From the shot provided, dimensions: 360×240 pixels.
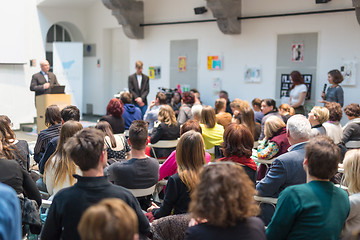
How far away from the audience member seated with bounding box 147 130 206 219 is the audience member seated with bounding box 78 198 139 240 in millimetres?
1605

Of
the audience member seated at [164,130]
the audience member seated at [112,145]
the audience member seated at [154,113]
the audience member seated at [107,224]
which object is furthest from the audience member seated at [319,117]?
the audience member seated at [107,224]

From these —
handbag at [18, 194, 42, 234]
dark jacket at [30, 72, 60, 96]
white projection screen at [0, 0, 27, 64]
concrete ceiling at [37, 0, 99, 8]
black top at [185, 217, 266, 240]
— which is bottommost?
handbag at [18, 194, 42, 234]

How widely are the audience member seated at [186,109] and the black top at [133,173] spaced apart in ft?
13.2

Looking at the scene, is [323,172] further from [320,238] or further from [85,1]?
[85,1]

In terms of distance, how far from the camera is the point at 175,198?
128 inches

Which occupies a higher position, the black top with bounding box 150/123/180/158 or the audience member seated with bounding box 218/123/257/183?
the audience member seated with bounding box 218/123/257/183

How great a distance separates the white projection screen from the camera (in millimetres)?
11555

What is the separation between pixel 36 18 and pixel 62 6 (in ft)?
3.24

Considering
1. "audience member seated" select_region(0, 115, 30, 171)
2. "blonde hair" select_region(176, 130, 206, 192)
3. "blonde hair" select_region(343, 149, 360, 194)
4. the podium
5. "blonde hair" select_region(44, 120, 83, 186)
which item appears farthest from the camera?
the podium

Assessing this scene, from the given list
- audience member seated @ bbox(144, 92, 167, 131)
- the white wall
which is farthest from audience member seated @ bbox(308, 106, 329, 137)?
the white wall

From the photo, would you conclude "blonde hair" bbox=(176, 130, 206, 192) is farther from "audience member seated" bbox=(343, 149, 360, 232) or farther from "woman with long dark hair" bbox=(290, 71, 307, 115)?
"woman with long dark hair" bbox=(290, 71, 307, 115)

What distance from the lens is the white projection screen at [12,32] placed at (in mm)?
11555

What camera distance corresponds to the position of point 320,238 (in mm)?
2436

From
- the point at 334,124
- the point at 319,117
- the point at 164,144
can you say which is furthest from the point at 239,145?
the point at 334,124
